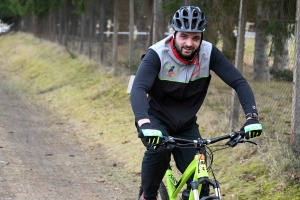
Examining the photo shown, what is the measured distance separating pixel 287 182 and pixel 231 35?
6.22m

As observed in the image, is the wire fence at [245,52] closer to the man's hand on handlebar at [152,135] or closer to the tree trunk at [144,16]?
the tree trunk at [144,16]

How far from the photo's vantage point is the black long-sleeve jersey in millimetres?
4938

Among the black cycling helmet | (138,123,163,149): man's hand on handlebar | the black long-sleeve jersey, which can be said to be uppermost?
the black cycling helmet

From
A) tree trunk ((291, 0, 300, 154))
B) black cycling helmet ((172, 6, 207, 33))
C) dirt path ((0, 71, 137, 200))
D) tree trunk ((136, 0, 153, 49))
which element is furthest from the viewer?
tree trunk ((136, 0, 153, 49))

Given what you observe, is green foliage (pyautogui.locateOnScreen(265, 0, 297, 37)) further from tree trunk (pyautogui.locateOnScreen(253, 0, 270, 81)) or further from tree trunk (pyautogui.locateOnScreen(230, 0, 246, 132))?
tree trunk (pyautogui.locateOnScreen(230, 0, 246, 132))

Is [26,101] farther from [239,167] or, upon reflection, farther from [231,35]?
[239,167]

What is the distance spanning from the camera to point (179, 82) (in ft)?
16.6

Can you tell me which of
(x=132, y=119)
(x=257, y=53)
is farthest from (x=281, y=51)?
(x=257, y=53)

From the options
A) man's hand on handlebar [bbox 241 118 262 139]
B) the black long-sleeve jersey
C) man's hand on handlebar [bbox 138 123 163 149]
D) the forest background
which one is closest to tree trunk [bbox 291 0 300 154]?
the forest background

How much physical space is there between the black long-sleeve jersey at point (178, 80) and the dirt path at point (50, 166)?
2982 millimetres

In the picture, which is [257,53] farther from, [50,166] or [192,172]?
[192,172]

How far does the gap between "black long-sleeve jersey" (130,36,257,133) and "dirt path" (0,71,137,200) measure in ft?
9.78

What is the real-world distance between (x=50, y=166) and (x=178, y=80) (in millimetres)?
5027

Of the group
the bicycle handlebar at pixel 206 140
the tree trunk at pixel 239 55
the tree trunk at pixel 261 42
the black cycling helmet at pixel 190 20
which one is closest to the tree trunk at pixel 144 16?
the tree trunk at pixel 261 42
